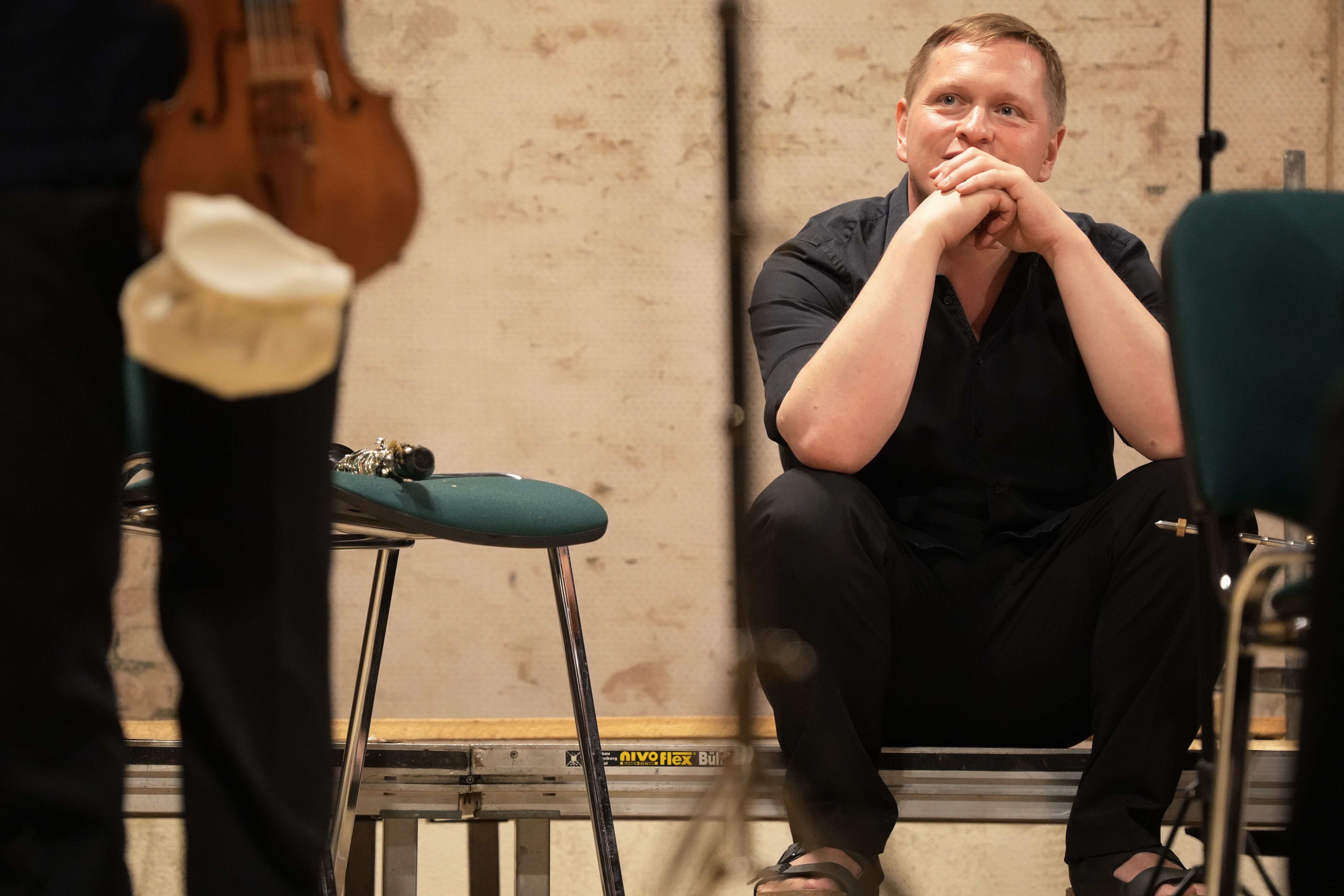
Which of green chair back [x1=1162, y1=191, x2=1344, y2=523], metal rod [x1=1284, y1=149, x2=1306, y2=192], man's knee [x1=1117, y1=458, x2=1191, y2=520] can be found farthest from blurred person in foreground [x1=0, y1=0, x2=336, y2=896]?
metal rod [x1=1284, y1=149, x2=1306, y2=192]

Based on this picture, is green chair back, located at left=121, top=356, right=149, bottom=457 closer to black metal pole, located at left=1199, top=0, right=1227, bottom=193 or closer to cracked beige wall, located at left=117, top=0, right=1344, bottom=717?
cracked beige wall, located at left=117, top=0, right=1344, bottom=717

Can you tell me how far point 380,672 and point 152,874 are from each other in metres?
0.60

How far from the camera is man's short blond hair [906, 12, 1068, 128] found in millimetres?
1578

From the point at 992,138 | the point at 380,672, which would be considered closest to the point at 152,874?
the point at 380,672

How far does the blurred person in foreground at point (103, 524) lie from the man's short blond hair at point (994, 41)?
1154 millimetres

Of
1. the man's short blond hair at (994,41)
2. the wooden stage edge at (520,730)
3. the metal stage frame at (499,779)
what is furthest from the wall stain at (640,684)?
the man's short blond hair at (994,41)

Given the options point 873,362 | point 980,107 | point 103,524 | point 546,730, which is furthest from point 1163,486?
point 103,524

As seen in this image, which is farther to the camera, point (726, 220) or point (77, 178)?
point (726, 220)

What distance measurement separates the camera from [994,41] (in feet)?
5.12

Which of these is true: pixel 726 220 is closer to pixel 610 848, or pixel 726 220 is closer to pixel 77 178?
pixel 77 178

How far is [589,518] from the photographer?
1.42 metres

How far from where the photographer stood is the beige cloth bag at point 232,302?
58 centimetres

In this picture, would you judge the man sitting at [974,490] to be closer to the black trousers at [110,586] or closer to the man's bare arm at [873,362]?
the man's bare arm at [873,362]

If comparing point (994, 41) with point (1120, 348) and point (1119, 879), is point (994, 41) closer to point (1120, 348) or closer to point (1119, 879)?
point (1120, 348)
